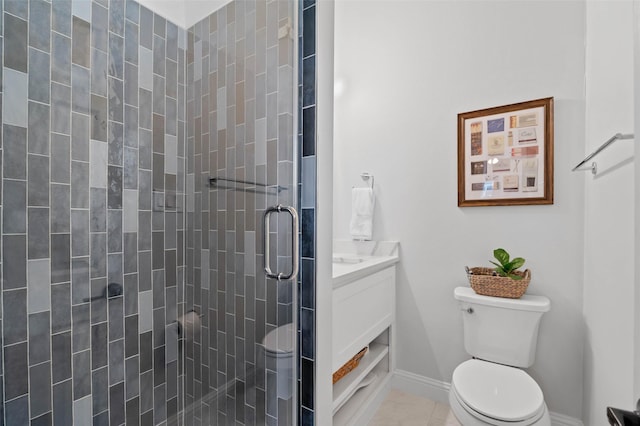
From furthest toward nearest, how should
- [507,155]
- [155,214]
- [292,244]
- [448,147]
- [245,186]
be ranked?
[448,147], [507,155], [155,214], [245,186], [292,244]

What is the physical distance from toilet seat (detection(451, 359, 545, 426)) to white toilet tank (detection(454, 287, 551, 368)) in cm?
18

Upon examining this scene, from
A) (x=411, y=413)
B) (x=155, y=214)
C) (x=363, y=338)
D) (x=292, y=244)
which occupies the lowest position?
(x=411, y=413)

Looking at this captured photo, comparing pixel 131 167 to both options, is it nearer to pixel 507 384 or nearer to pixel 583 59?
pixel 507 384

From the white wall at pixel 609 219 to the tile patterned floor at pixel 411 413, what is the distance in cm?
69

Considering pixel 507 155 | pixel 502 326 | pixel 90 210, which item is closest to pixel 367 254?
pixel 502 326

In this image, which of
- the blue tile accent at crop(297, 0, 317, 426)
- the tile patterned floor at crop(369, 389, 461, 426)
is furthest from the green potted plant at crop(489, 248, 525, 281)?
the blue tile accent at crop(297, 0, 317, 426)

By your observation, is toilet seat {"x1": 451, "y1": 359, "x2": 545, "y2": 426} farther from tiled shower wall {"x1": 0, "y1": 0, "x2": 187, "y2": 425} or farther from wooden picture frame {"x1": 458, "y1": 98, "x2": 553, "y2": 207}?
tiled shower wall {"x1": 0, "y1": 0, "x2": 187, "y2": 425}

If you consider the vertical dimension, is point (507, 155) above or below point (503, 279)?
above

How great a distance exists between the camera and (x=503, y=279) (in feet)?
5.48

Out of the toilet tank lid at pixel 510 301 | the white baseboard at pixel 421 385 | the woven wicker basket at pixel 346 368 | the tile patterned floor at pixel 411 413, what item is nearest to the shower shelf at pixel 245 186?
the woven wicker basket at pixel 346 368

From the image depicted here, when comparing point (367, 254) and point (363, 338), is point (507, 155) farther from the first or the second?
point (363, 338)

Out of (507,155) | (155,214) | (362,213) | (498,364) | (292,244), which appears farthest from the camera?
(362,213)

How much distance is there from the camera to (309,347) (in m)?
1.17

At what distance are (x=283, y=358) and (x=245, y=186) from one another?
675 millimetres
